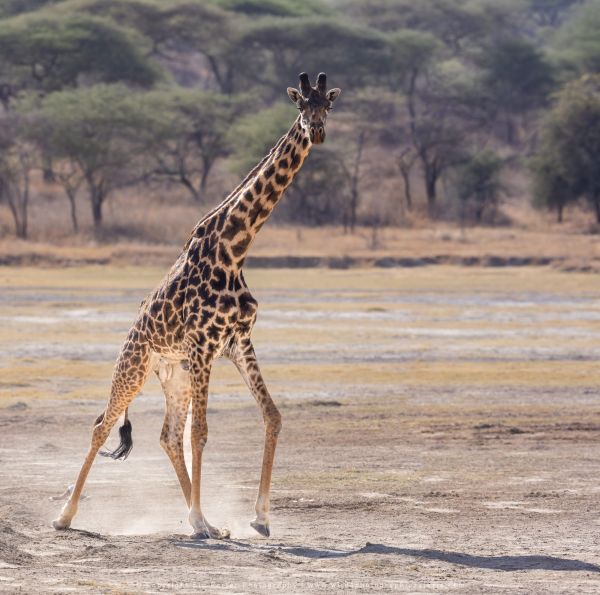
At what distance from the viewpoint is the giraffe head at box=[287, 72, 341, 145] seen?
8.41 metres

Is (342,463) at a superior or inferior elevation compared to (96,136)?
inferior

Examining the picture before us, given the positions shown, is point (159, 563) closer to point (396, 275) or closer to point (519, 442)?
point (519, 442)

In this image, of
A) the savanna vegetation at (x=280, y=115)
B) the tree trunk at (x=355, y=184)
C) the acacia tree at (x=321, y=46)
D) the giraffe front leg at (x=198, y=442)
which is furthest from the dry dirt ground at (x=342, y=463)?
the acacia tree at (x=321, y=46)

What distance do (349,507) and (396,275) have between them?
2533cm

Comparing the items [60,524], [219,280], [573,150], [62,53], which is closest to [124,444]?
[60,524]

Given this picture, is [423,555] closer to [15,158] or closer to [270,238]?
[270,238]

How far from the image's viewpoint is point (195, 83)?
80.7 meters

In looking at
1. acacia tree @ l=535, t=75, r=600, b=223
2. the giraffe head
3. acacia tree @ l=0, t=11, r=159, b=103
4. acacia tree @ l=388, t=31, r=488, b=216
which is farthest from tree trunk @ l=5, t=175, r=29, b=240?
the giraffe head

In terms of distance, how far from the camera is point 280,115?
51156 mm

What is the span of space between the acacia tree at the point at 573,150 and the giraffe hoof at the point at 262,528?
40.5 metres

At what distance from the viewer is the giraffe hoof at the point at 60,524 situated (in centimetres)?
903

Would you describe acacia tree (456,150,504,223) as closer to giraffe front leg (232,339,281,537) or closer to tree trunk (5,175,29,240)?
tree trunk (5,175,29,240)

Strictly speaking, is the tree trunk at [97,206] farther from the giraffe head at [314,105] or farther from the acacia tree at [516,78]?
the giraffe head at [314,105]

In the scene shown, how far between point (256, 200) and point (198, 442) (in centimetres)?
158
